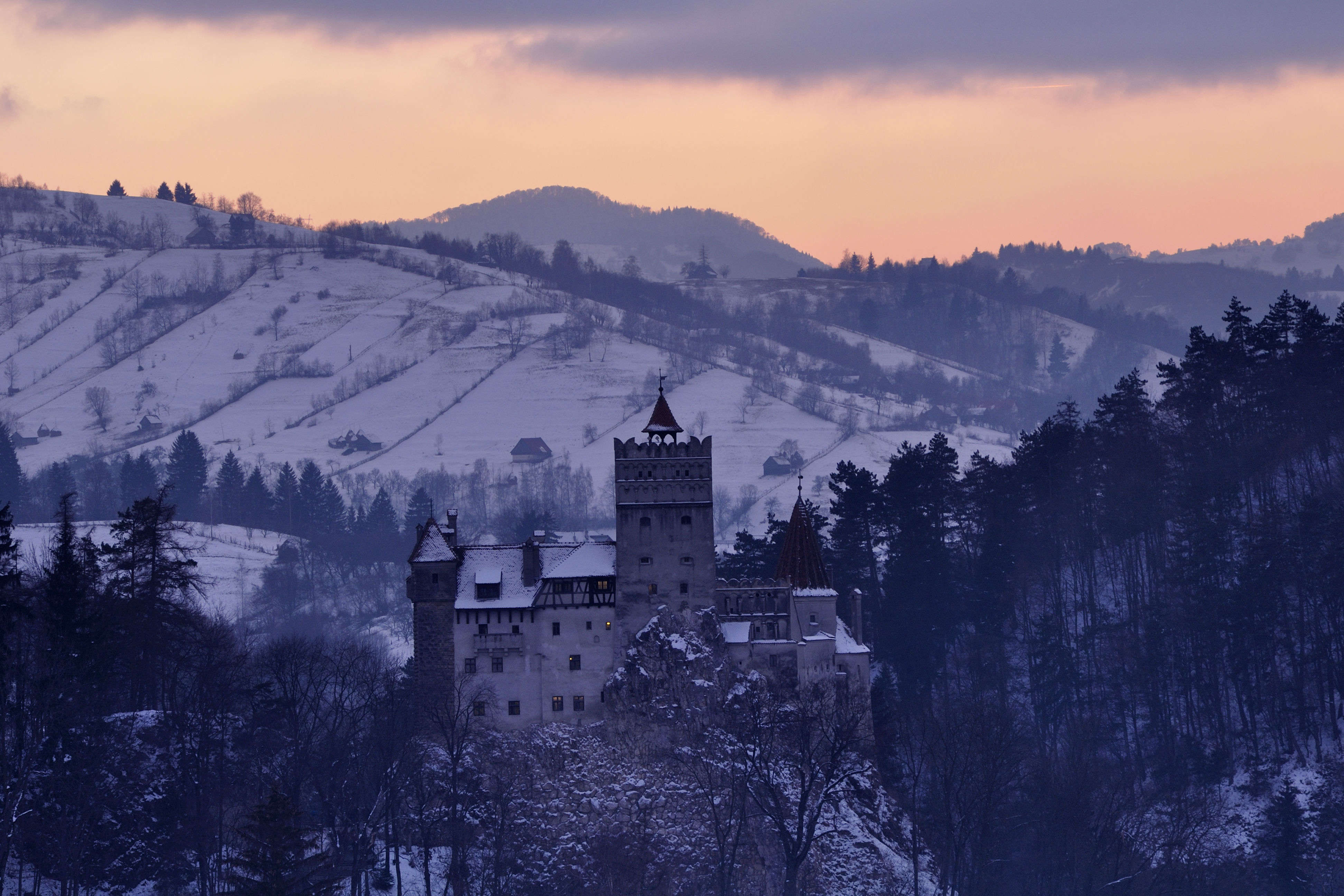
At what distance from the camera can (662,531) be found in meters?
89.2

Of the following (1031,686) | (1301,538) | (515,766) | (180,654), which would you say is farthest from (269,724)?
(1301,538)

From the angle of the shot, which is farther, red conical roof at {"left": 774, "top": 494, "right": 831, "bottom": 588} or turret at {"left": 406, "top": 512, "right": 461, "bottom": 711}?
red conical roof at {"left": 774, "top": 494, "right": 831, "bottom": 588}

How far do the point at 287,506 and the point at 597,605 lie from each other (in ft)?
341

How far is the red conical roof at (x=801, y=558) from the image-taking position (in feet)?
302

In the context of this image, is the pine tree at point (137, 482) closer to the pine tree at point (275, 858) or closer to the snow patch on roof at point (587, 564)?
the snow patch on roof at point (587, 564)

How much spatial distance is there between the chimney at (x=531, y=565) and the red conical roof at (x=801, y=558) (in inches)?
496

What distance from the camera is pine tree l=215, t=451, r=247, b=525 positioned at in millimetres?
187250

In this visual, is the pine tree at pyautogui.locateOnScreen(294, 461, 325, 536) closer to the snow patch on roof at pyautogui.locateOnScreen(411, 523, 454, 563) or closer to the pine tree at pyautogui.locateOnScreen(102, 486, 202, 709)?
the pine tree at pyautogui.locateOnScreen(102, 486, 202, 709)

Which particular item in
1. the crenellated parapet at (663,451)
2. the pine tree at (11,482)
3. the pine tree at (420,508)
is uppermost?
the pine tree at (11,482)

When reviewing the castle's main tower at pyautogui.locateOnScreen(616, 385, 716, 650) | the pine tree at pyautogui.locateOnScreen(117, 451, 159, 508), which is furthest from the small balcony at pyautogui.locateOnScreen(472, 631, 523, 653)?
the pine tree at pyautogui.locateOnScreen(117, 451, 159, 508)

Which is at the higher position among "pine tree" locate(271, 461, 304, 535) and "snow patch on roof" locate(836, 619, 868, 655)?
"pine tree" locate(271, 461, 304, 535)

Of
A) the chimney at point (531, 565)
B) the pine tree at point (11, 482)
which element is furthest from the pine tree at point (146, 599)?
the pine tree at point (11, 482)

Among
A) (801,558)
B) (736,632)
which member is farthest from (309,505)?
(736,632)

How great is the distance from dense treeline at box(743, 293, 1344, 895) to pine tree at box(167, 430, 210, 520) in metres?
99.6
